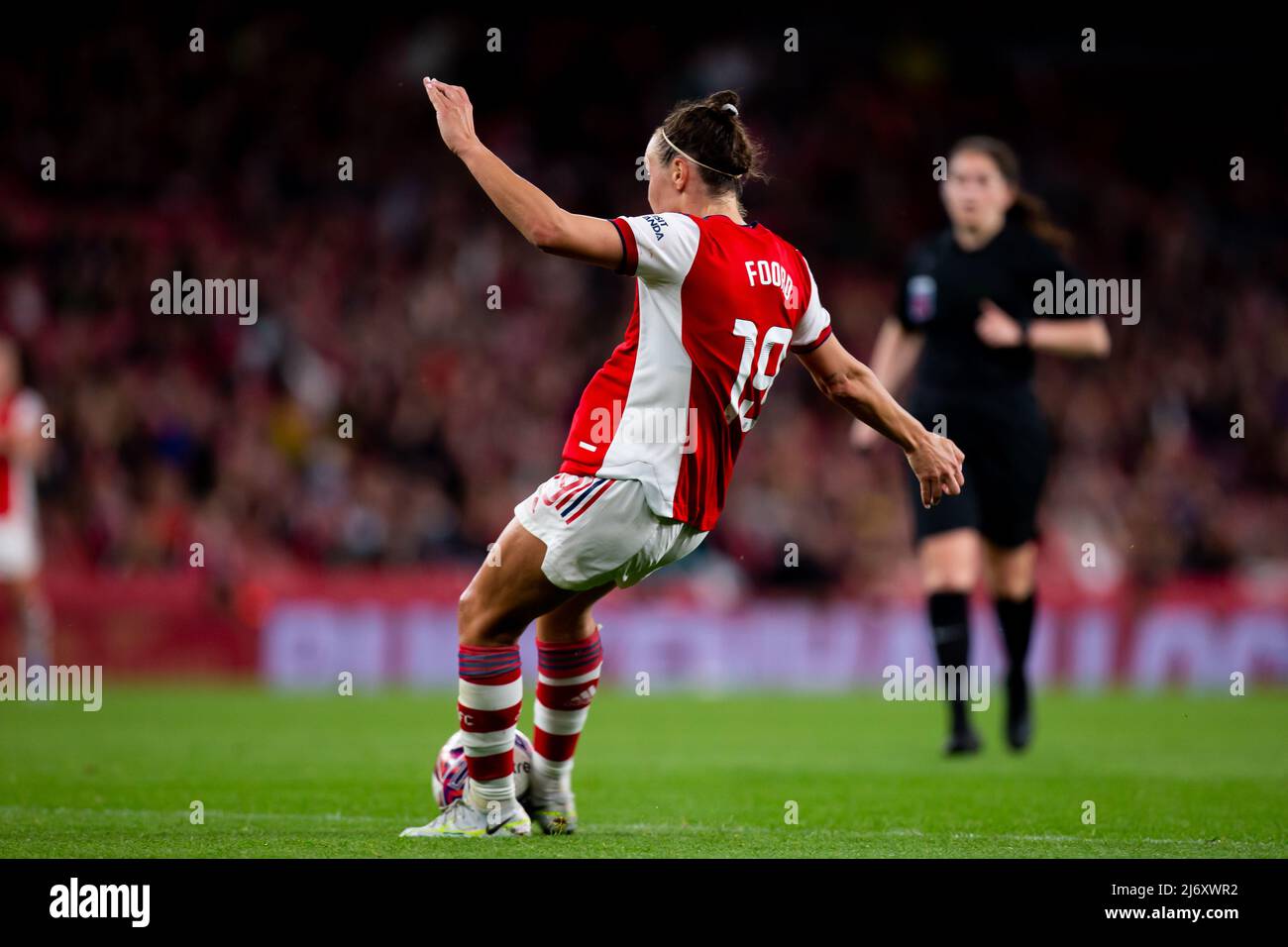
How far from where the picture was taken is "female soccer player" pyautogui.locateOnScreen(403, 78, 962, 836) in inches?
196

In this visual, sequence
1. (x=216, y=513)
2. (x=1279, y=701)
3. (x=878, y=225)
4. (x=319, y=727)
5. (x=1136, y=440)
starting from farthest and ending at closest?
(x=878, y=225) → (x=1136, y=440) → (x=216, y=513) → (x=1279, y=701) → (x=319, y=727)

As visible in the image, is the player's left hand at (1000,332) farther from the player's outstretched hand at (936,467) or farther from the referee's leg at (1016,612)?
the player's outstretched hand at (936,467)

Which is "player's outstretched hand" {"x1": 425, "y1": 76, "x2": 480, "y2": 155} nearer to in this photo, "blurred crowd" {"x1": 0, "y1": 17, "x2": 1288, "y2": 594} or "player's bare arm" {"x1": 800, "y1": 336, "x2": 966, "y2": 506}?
"player's bare arm" {"x1": 800, "y1": 336, "x2": 966, "y2": 506}

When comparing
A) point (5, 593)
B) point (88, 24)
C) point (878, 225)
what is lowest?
point (5, 593)

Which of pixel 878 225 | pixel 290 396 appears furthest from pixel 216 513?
pixel 878 225

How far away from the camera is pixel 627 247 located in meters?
4.77

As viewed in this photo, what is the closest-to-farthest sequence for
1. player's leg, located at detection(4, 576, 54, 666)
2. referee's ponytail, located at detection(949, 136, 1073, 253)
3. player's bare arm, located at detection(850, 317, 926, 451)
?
referee's ponytail, located at detection(949, 136, 1073, 253) < player's bare arm, located at detection(850, 317, 926, 451) < player's leg, located at detection(4, 576, 54, 666)

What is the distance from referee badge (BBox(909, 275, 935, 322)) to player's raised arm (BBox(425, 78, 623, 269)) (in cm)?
404

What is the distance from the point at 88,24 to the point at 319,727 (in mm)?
12432

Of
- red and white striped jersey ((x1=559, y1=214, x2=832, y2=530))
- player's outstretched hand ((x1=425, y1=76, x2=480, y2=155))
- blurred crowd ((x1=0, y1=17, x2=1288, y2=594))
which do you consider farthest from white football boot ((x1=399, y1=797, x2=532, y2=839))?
blurred crowd ((x1=0, y1=17, x2=1288, y2=594))

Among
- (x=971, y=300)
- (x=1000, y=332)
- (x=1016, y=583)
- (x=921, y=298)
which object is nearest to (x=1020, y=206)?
(x=971, y=300)

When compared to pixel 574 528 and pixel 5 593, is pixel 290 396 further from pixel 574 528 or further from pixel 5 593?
pixel 574 528

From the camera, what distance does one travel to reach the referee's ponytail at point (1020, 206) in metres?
8.39

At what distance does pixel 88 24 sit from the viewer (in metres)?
19.2
